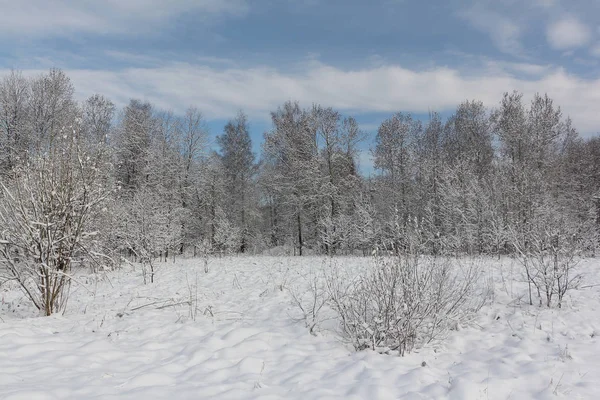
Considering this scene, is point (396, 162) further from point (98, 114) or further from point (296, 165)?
point (98, 114)

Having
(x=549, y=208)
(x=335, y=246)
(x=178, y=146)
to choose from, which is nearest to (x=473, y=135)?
(x=549, y=208)

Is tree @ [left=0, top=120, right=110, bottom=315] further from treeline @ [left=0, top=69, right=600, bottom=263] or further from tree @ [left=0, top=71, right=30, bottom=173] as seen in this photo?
tree @ [left=0, top=71, right=30, bottom=173]

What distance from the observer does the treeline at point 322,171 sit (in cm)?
1827

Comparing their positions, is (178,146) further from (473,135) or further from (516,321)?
(516,321)

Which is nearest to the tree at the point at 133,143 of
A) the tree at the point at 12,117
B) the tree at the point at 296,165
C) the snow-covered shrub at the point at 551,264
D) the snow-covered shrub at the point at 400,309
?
the tree at the point at 12,117

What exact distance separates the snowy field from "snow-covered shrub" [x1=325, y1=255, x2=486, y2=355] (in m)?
0.21

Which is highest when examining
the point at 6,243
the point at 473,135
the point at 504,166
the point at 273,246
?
the point at 473,135

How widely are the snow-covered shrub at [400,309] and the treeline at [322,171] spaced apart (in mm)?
11213

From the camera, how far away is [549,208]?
17500 millimetres

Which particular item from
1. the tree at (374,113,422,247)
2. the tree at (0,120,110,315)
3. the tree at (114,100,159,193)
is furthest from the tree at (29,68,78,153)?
the tree at (374,113,422,247)

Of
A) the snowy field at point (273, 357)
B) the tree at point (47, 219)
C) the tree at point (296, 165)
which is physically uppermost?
the tree at point (296, 165)

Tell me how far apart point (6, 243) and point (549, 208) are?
68.2ft

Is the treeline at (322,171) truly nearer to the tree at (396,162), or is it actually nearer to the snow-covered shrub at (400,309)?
the tree at (396,162)

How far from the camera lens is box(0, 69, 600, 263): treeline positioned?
1827cm
